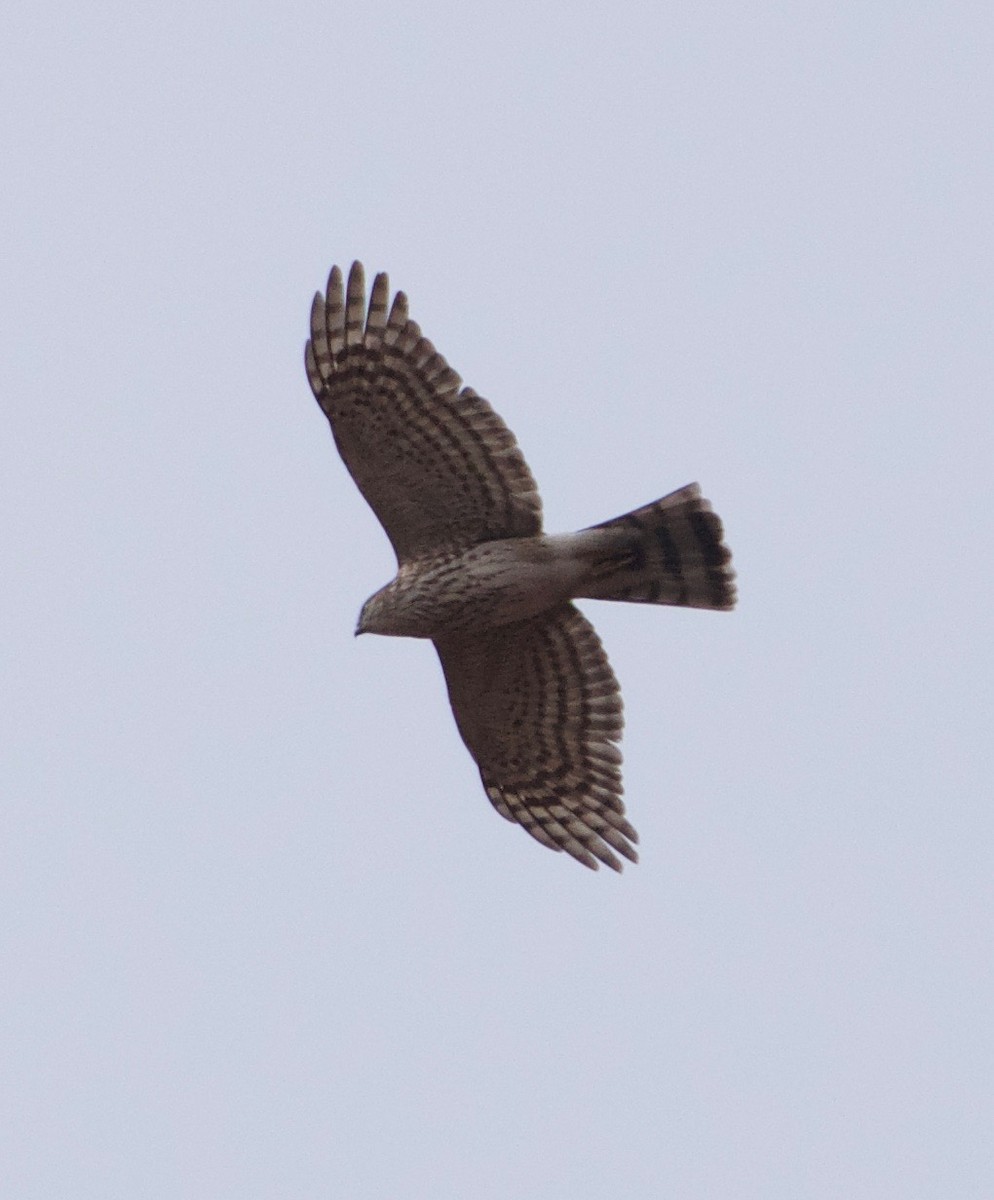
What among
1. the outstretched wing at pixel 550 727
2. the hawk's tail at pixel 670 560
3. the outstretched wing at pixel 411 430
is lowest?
the outstretched wing at pixel 550 727

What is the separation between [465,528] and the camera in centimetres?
1253

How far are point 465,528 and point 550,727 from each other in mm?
1434

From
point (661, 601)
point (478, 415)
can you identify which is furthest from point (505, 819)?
point (478, 415)

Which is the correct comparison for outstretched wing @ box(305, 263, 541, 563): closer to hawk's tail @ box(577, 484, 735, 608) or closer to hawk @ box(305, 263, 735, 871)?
hawk @ box(305, 263, 735, 871)

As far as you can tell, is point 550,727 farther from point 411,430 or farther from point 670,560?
point 411,430

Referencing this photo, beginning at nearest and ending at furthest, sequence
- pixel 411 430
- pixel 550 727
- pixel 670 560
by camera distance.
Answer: pixel 411 430 → pixel 670 560 → pixel 550 727

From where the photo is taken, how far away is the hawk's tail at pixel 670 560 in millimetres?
12609

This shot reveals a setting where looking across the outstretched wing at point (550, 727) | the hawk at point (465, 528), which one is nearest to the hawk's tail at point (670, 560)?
the hawk at point (465, 528)

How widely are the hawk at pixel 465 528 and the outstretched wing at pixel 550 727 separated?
16mm

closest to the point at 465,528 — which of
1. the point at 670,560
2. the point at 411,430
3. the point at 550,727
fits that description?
the point at 411,430

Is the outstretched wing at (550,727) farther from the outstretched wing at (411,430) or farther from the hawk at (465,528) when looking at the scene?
the outstretched wing at (411,430)

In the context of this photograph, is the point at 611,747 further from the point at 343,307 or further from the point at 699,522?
the point at 343,307

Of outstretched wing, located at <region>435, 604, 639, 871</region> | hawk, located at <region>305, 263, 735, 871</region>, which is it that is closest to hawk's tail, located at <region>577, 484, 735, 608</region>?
hawk, located at <region>305, 263, 735, 871</region>

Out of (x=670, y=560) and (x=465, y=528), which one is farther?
(x=670, y=560)
